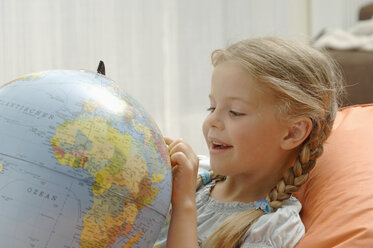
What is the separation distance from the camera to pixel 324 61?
1586 millimetres

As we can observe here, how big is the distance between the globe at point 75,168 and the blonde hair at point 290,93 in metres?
0.31

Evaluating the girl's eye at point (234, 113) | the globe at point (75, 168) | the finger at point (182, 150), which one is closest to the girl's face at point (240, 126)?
the girl's eye at point (234, 113)

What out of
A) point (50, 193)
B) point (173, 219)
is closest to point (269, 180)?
point (173, 219)

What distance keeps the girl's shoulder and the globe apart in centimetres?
31

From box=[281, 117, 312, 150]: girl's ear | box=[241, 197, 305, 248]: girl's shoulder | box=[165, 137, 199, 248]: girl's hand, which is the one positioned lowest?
box=[241, 197, 305, 248]: girl's shoulder

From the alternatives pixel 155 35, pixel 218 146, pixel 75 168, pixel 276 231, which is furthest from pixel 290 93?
pixel 155 35

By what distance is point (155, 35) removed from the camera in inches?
158

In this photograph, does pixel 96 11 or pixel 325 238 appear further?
pixel 96 11

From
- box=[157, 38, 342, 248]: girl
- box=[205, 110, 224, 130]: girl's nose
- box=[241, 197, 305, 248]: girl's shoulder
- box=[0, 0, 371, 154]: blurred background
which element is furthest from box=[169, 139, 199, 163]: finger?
box=[0, 0, 371, 154]: blurred background

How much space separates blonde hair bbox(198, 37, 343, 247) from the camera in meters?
1.48

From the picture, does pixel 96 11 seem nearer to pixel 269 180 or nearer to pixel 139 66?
pixel 139 66

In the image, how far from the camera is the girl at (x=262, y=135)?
4.73 feet

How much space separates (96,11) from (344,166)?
2380 mm

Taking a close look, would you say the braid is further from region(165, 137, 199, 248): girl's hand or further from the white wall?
the white wall
